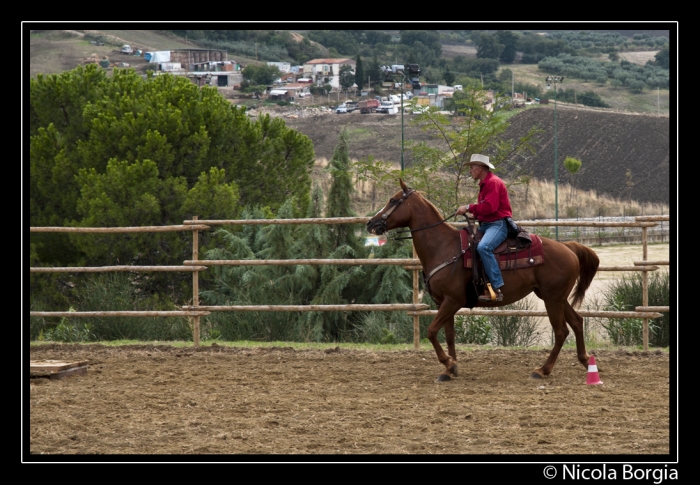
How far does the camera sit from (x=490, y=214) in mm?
7957

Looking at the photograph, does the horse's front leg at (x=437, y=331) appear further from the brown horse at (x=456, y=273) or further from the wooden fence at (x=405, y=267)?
the wooden fence at (x=405, y=267)

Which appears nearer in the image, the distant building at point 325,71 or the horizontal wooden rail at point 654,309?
the horizontal wooden rail at point 654,309

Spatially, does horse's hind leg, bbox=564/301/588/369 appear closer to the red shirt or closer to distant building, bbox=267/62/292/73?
the red shirt

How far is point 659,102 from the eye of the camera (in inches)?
2960

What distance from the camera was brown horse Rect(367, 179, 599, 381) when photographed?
8023 millimetres

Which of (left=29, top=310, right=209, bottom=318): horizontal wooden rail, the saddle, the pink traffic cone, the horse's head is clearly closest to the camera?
the pink traffic cone

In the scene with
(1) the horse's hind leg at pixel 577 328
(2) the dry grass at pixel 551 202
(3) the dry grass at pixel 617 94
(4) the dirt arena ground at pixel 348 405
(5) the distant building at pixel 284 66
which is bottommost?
(4) the dirt arena ground at pixel 348 405

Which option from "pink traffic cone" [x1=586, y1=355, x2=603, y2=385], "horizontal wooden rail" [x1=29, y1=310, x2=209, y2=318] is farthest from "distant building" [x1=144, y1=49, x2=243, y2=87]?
"pink traffic cone" [x1=586, y1=355, x2=603, y2=385]

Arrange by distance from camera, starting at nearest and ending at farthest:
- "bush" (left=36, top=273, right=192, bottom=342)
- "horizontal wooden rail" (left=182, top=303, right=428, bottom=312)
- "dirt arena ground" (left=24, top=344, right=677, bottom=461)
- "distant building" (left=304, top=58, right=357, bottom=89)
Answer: "dirt arena ground" (left=24, top=344, right=677, bottom=461) < "horizontal wooden rail" (left=182, top=303, right=428, bottom=312) < "bush" (left=36, top=273, right=192, bottom=342) < "distant building" (left=304, top=58, right=357, bottom=89)

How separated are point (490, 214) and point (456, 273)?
665 mm

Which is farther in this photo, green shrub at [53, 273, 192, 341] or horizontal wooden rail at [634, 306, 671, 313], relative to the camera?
green shrub at [53, 273, 192, 341]

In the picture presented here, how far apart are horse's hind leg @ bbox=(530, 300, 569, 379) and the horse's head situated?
1.66 meters

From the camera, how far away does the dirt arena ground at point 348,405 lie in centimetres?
567

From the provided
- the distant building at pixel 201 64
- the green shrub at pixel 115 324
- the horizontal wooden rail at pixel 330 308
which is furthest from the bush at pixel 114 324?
the distant building at pixel 201 64
